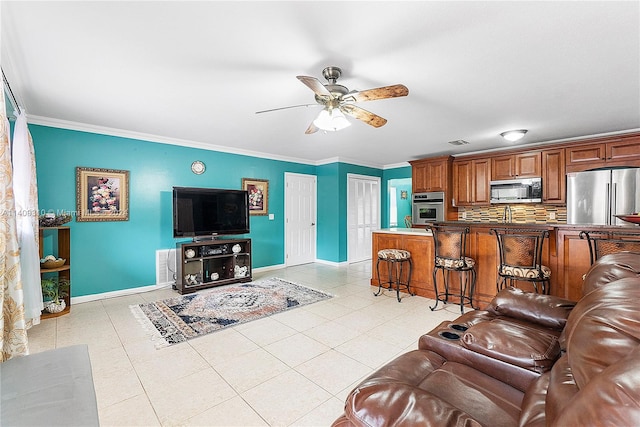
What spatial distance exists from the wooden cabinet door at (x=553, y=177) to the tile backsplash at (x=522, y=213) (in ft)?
1.13

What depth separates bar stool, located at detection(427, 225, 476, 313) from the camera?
3.41m

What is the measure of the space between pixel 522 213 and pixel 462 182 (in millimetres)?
1134

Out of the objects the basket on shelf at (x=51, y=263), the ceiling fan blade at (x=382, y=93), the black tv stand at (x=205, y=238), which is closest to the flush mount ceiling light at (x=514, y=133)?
the ceiling fan blade at (x=382, y=93)

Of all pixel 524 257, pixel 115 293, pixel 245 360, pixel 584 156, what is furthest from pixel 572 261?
pixel 115 293

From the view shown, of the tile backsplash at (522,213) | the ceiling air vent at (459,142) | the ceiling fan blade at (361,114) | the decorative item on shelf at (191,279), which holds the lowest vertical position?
the decorative item on shelf at (191,279)

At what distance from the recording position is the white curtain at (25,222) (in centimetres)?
276

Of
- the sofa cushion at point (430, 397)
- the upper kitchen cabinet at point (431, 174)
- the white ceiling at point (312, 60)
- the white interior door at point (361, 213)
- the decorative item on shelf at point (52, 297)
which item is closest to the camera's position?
the sofa cushion at point (430, 397)

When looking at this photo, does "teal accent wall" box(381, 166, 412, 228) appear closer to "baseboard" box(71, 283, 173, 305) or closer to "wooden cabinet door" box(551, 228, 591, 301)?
"wooden cabinet door" box(551, 228, 591, 301)

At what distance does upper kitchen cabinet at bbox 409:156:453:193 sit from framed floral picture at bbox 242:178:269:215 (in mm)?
3069

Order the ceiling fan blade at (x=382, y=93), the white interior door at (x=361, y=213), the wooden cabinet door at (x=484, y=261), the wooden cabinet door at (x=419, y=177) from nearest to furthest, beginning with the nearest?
the ceiling fan blade at (x=382, y=93) < the wooden cabinet door at (x=484, y=261) < the wooden cabinet door at (x=419, y=177) < the white interior door at (x=361, y=213)

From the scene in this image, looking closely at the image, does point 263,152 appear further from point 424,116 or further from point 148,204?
point 424,116

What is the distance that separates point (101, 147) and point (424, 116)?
430 cm

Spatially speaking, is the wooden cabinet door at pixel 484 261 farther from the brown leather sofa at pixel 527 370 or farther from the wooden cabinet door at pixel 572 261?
the brown leather sofa at pixel 527 370

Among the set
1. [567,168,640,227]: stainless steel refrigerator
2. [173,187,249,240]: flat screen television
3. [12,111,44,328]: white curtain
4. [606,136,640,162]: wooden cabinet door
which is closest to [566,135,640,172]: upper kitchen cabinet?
[606,136,640,162]: wooden cabinet door
